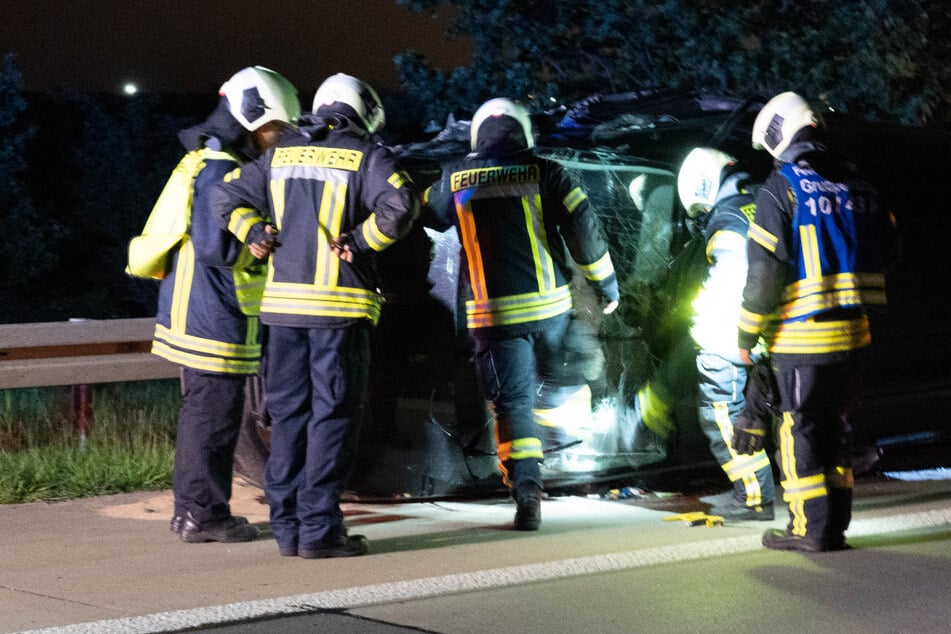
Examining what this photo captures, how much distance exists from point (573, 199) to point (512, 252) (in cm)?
37

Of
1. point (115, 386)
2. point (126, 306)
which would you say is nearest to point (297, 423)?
point (115, 386)

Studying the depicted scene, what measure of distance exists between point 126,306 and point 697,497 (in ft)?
62.8

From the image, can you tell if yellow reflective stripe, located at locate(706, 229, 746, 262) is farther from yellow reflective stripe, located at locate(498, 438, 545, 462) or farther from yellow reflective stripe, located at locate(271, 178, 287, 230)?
yellow reflective stripe, located at locate(271, 178, 287, 230)

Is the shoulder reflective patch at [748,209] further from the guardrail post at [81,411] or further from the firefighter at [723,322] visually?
the guardrail post at [81,411]

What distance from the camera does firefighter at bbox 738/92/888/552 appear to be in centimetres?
586

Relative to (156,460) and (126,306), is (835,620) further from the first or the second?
(126,306)

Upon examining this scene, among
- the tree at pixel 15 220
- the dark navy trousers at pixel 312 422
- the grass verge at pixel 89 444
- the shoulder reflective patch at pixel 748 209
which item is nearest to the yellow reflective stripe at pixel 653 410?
the shoulder reflective patch at pixel 748 209

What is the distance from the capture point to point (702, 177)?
269 inches

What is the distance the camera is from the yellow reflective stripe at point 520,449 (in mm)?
6590

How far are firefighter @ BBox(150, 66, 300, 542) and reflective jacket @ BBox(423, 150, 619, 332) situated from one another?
0.89 metres

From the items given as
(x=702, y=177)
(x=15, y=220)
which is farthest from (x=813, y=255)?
(x=15, y=220)

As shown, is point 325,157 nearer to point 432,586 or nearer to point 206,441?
point 206,441

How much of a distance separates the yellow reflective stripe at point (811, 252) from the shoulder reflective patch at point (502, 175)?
1.30 metres

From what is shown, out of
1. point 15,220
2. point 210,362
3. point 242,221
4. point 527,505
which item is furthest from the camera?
point 15,220
